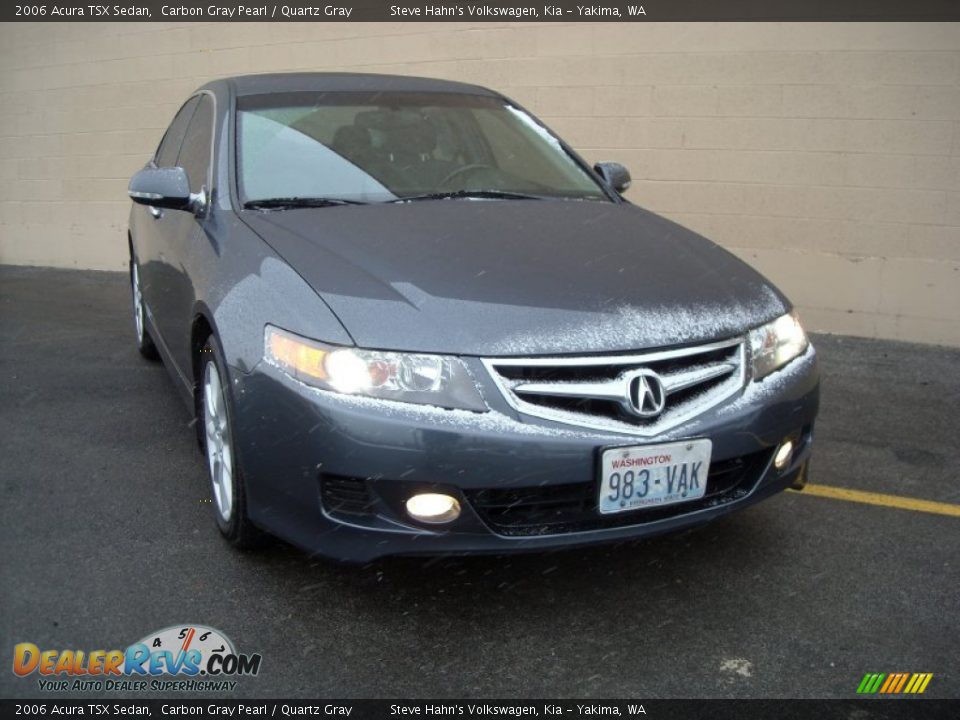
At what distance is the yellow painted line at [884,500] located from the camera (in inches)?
151

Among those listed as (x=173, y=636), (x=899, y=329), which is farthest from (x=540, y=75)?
(x=173, y=636)

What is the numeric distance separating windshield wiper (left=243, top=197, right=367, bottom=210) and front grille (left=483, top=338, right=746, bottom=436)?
124cm

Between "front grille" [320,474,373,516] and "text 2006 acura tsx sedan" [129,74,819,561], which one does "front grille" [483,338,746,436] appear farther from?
"front grille" [320,474,373,516]

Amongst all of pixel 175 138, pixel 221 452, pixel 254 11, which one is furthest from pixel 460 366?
pixel 254 11

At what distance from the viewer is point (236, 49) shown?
9.02m

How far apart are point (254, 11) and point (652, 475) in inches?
293

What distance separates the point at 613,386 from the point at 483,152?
1.81 meters

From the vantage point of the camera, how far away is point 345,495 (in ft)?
8.95

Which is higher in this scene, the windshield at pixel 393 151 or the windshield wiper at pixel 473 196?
the windshield at pixel 393 151

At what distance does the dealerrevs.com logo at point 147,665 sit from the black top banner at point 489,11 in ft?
18.0
